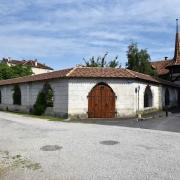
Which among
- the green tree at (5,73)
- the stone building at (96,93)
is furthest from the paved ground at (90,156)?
the green tree at (5,73)

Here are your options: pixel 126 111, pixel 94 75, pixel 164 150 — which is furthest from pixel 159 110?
pixel 164 150

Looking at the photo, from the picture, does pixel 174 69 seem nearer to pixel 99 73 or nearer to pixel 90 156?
pixel 99 73

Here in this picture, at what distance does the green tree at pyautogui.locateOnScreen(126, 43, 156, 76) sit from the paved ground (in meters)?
31.9

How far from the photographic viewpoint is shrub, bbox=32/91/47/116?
29953mm

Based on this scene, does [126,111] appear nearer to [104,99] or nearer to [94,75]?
[104,99]

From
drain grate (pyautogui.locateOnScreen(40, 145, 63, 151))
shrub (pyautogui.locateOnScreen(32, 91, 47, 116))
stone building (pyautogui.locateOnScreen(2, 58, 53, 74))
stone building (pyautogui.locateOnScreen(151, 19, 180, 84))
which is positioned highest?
stone building (pyautogui.locateOnScreen(2, 58, 53, 74))

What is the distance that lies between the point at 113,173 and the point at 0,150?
5.41m

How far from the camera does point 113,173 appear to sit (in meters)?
8.75

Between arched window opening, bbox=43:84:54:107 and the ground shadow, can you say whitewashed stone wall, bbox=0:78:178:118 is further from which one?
the ground shadow

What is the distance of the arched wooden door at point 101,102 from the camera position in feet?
87.9

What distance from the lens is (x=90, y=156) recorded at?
35.9 feet

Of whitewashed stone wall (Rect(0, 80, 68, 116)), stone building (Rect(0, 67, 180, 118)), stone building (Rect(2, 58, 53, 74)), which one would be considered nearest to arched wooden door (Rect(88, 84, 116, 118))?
stone building (Rect(0, 67, 180, 118))

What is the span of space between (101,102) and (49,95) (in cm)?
495

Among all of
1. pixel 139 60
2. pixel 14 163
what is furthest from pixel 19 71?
pixel 14 163
